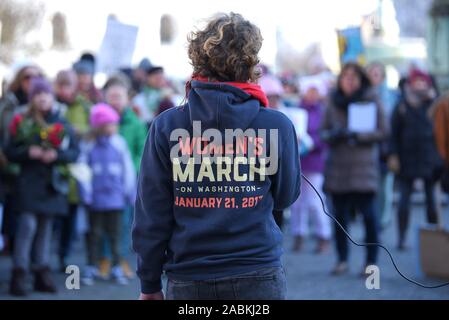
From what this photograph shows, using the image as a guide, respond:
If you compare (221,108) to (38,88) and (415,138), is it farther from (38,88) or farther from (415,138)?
(415,138)

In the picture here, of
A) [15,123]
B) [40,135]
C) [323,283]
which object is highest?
[15,123]

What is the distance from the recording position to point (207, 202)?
3729 millimetres

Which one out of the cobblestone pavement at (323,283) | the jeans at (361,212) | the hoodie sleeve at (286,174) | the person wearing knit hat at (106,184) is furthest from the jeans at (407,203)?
the hoodie sleeve at (286,174)

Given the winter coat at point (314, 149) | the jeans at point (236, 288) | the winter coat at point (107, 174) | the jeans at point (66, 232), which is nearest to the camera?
the jeans at point (236, 288)

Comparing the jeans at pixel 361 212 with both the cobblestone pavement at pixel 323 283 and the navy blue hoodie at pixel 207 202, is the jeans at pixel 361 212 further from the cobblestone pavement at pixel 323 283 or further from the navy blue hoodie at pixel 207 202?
the navy blue hoodie at pixel 207 202

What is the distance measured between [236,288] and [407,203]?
7.67m

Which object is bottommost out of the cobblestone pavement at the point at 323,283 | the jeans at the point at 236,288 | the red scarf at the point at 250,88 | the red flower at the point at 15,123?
the cobblestone pavement at the point at 323,283

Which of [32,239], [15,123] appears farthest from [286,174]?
[32,239]

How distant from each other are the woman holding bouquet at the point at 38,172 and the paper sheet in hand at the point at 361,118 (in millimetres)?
2759

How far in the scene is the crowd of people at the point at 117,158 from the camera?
26.6 ft

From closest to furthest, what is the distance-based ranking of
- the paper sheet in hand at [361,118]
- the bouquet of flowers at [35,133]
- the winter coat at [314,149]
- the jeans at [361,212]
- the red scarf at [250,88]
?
the red scarf at [250,88] → the bouquet of flowers at [35,133] → the jeans at [361,212] → the paper sheet in hand at [361,118] → the winter coat at [314,149]
